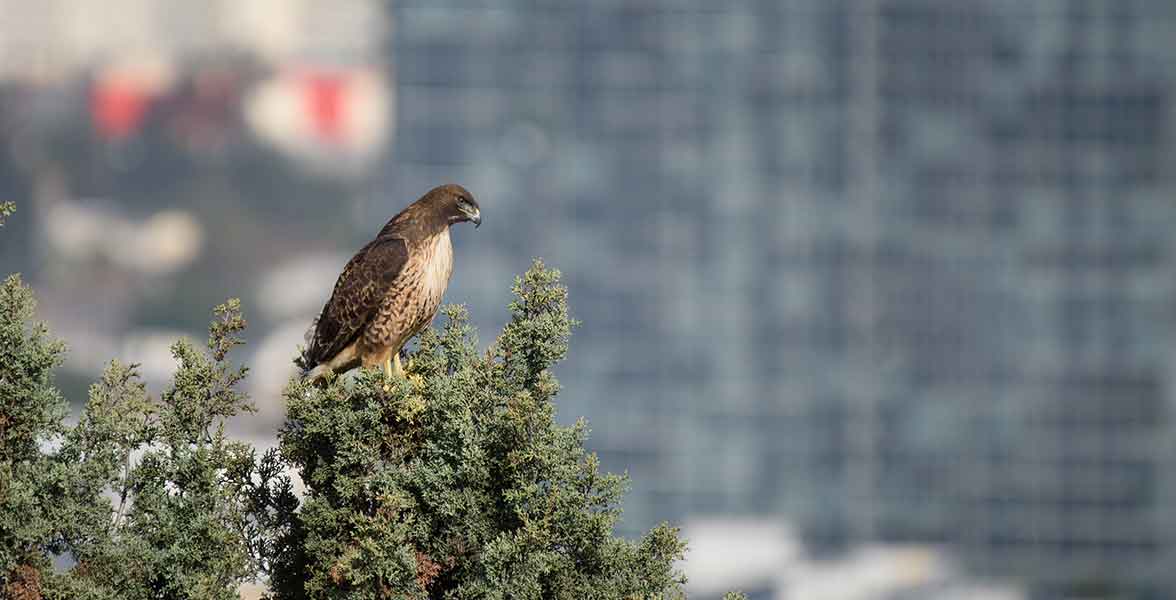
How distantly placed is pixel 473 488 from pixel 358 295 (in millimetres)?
2966

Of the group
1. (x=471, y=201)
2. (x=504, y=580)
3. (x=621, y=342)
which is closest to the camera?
(x=504, y=580)

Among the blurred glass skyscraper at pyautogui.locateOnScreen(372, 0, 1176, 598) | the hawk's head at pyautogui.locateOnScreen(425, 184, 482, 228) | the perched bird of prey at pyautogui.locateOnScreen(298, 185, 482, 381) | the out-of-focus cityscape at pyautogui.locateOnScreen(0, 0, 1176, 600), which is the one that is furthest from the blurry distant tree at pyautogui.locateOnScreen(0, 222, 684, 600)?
the blurred glass skyscraper at pyautogui.locateOnScreen(372, 0, 1176, 598)

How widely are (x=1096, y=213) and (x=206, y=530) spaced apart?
94587 mm

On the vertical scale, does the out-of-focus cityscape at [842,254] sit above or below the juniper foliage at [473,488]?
above

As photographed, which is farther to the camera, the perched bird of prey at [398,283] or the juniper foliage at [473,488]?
the perched bird of prey at [398,283]

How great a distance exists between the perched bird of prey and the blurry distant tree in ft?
4.61

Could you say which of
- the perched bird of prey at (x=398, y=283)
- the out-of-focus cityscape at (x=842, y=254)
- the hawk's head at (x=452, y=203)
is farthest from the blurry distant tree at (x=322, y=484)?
the out-of-focus cityscape at (x=842, y=254)

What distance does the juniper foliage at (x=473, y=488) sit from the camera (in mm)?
15281

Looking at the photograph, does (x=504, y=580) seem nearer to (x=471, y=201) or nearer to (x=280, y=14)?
(x=471, y=201)

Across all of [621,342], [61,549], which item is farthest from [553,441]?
[621,342]

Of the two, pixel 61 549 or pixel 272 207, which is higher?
pixel 272 207

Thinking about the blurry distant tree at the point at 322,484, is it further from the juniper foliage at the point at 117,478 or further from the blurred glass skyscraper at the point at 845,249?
the blurred glass skyscraper at the point at 845,249

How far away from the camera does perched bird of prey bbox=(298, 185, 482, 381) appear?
18.0 m

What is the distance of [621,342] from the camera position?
332ft
